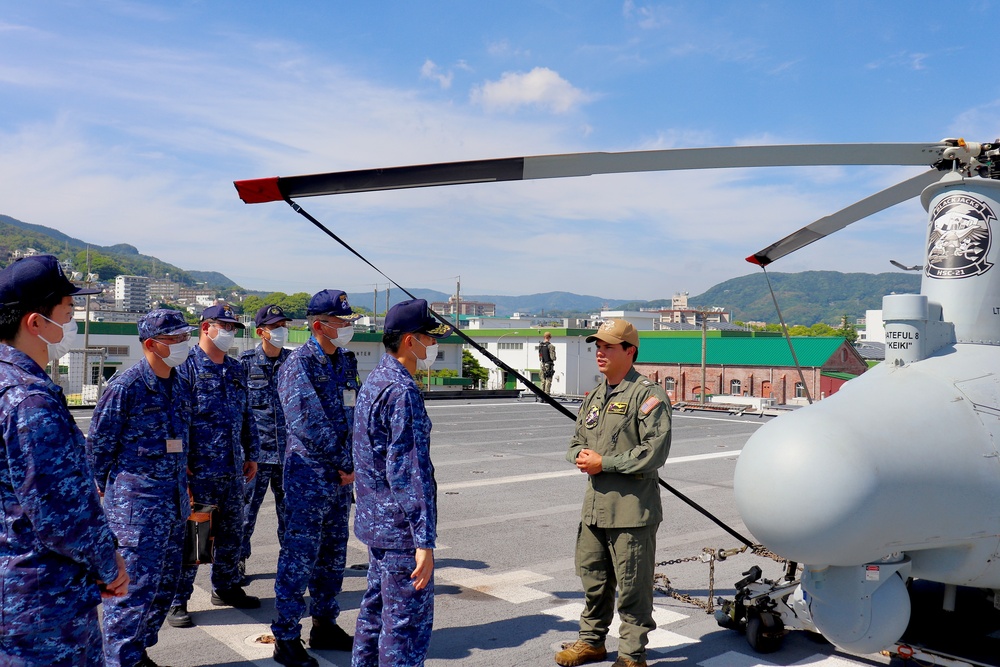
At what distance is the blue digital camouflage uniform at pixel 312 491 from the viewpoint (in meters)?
4.49

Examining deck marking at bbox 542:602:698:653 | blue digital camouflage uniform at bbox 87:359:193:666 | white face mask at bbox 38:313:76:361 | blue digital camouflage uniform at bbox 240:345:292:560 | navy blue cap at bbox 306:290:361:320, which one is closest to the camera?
white face mask at bbox 38:313:76:361

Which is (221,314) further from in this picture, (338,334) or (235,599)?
(235,599)

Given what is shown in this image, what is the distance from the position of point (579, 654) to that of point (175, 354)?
3.03 meters

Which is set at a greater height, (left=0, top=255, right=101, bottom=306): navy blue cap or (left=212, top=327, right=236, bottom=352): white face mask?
(left=0, top=255, right=101, bottom=306): navy blue cap

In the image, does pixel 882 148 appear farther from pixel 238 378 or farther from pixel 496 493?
pixel 496 493

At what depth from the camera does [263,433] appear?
20.1ft

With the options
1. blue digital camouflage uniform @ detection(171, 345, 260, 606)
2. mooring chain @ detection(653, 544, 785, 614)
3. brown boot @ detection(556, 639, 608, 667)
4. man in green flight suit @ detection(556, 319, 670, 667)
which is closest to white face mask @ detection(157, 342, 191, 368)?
blue digital camouflage uniform @ detection(171, 345, 260, 606)

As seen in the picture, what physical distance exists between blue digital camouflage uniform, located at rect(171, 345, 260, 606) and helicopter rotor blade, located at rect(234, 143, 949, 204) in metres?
1.88

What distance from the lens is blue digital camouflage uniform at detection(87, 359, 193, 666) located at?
3.92 meters

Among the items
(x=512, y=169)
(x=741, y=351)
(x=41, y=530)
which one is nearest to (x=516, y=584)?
(x=512, y=169)

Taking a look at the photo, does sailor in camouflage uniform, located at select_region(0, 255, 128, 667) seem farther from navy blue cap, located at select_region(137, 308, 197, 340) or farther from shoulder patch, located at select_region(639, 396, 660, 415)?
shoulder patch, located at select_region(639, 396, 660, 415)

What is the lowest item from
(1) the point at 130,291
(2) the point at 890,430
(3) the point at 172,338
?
(2) the point at 890,430

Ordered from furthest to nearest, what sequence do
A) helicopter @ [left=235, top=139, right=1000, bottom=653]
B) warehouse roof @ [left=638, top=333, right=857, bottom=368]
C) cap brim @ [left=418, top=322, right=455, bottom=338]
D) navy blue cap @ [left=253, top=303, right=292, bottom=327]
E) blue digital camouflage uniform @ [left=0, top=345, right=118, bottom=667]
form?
warehouse roof @ [left=638, top=333, right=857, bottom=368] < navy blue cap @ [left=253, top=303, right=292, bottom=327] < cap brim @ [left=418, top=322, right=455, bottom=338] < helicopter @ [left=235, top=139, right=1000, bottom=653] < blue digital camouflage uniform @ [left=0, top=345, right=118, bottom=667]

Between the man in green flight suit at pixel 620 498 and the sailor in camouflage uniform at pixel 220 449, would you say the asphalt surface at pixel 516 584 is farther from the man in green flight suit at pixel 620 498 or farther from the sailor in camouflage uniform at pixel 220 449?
the man in green flight suit at pixel 620 498
